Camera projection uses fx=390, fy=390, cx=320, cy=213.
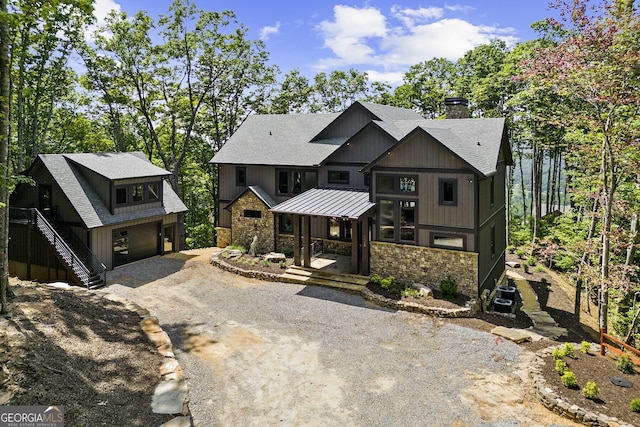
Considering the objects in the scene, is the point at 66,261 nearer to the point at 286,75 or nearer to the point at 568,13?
the point at 568,13

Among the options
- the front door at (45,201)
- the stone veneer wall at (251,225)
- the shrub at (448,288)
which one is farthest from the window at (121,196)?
the shrub at (448,288)

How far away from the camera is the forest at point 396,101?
39.5 ft

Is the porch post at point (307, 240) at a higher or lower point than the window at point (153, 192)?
lower

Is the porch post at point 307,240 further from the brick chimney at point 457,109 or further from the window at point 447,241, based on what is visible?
the brick chimney at point 457,109

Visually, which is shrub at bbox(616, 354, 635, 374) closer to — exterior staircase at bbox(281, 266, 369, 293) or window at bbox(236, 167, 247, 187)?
exterior staircase at bbox(281, 266, 369, 293)

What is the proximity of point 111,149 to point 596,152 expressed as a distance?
3600 centimetres

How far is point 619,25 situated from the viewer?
458 inches

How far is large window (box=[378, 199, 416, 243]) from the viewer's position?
57.4 ft

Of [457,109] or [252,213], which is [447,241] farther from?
[252,213]

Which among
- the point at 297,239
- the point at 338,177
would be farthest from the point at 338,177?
the point at 297,239

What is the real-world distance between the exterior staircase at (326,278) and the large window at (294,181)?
19.0ft

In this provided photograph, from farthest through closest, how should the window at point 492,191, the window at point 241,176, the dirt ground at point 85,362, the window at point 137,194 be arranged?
the window at point 241,176, the window at point 137,194, the window at point 492,191, the dirt ground at point 85,362

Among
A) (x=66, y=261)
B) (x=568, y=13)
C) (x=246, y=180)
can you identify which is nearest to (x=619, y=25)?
(x=568, y=13)

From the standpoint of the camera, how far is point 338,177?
72.5ft
